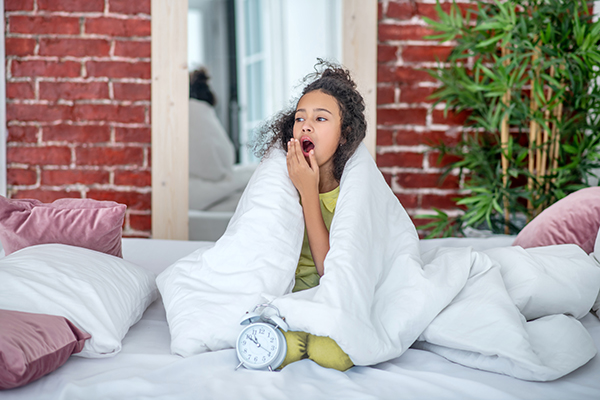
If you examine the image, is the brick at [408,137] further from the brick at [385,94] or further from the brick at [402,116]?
the brick at [385,94]

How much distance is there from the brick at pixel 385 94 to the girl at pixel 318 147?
902 millimetres

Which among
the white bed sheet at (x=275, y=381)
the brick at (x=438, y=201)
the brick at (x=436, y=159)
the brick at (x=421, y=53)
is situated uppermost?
the brick at (x=421, y=53)

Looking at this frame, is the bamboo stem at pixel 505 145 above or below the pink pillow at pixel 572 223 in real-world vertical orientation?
above

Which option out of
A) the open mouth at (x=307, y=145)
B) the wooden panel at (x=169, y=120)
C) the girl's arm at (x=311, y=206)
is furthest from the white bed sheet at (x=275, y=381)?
the wooden panel at (x=169, y=120)

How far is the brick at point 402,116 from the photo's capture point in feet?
7.75

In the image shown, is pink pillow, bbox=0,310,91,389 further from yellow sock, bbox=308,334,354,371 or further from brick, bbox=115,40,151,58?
brick, bbox=115,40,151,58

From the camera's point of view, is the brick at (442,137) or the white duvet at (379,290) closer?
the white duvet at (379,290)

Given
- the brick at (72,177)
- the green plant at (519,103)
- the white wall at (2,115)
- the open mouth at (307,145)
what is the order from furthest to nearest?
the brick at (72,177)
the white wall at (2,115)
the green plant at (519,103)
the open mouth at (307,145)

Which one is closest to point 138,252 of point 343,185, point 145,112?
point 343,185

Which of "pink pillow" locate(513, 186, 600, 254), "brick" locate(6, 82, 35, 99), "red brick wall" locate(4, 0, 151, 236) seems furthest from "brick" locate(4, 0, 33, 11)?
"pink pillow" locate(513, 186, 600, 254)

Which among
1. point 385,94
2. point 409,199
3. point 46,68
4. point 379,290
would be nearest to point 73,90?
point 46,68

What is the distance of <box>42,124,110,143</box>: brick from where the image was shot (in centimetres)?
234

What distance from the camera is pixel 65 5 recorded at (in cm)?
228

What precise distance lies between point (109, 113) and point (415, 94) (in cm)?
151
